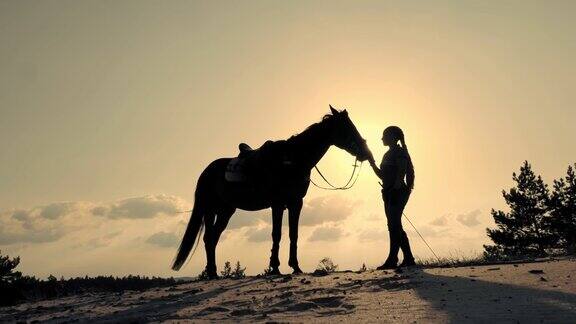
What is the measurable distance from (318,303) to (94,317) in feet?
11.1

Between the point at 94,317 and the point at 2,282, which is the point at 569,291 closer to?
the point at 94,317

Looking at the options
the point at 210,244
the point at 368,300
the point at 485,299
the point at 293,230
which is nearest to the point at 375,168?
the point at 293,230

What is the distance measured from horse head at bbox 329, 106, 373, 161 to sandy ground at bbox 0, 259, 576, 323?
312cm

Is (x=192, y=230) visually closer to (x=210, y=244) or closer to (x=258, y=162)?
(x=210, y=244)

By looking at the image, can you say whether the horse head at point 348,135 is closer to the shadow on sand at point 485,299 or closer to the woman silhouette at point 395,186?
the woman silhouette at point 395,186

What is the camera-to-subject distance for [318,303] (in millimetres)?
6742

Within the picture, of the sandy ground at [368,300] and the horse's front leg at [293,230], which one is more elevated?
the horse's front leg at [293,230]

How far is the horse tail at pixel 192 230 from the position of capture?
43.0 ft

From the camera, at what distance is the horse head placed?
11406 mm

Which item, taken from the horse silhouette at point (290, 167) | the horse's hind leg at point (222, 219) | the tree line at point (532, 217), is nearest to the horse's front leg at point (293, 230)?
the horse silhouette at point (290, 167)

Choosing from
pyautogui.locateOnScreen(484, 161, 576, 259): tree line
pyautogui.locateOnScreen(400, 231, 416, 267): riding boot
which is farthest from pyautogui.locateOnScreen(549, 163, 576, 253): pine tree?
pyautogui.locateOnScreen(400, 231, 416, 267): riding boot

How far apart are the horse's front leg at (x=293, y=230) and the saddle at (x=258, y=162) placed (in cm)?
97

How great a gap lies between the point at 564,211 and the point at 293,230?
29614mm

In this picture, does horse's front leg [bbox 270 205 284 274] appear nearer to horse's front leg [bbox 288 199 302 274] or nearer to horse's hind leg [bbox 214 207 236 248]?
horse's front leg [bbox 288 199 302 274]
